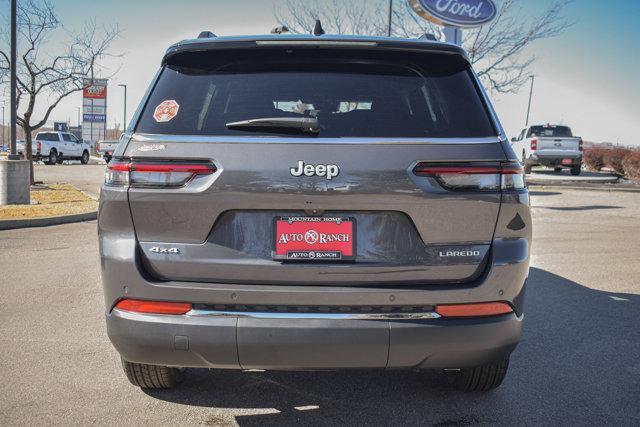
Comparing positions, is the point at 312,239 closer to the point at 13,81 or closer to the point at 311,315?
the point at 311,315

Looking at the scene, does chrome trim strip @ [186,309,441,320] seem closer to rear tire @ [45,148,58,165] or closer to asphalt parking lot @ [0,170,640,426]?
asphalt parking lot @ [0,170,640,426]

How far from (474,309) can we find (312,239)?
79 cm

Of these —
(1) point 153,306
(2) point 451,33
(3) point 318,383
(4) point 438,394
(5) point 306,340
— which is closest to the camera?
(5) point 306,340

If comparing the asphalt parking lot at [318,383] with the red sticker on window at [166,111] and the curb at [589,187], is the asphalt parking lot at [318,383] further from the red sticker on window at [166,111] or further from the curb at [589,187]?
the curb at [589,187]

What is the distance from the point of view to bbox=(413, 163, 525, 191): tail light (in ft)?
8.50

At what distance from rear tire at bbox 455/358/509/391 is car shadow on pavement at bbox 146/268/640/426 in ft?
0.19

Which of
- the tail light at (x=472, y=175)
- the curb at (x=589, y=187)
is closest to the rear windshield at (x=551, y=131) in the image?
the curb at (x=589, y=187)

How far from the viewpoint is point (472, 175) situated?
8.59ft

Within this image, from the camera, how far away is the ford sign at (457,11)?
18.4 m

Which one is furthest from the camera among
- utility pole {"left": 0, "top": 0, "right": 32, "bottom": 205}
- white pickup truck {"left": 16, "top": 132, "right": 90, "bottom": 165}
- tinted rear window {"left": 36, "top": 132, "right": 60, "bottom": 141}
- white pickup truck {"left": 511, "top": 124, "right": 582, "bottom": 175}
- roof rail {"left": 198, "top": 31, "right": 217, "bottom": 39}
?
tinted rear window {"left": 36, "top": 132, "right": 60, "bottom": 141}

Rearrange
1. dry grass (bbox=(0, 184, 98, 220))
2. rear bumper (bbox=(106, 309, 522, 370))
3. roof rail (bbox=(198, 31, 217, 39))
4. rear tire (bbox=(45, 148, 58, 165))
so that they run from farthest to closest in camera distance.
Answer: rear tire (bbox=(45, 148, 58, 165)) < dry grass (bbox=(0, 184, 98, 220)) < roof rail (bbox=(198, 31, 217, 39)) < rear bumper (bbox=(106, 309, 522, 370))

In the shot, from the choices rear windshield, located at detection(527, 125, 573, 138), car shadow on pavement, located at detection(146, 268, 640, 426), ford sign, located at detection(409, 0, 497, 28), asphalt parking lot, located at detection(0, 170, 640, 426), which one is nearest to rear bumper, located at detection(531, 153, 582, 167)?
rear windshield, located at detection(527, 125, 573, 138)

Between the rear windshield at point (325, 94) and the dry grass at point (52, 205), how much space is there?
8.92 meters

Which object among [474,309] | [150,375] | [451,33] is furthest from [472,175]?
[451,33]
